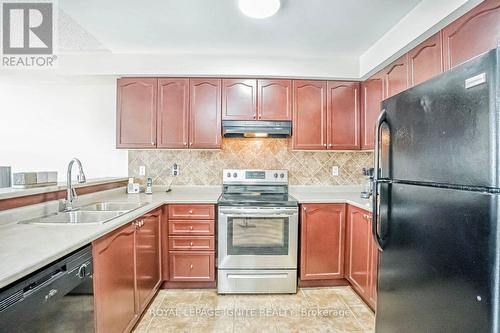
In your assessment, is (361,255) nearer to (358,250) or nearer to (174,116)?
(358,250)

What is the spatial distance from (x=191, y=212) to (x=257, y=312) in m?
1.06

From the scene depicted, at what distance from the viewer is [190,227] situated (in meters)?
2.51

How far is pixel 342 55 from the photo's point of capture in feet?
8.93

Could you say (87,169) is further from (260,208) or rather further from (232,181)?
(260,208)

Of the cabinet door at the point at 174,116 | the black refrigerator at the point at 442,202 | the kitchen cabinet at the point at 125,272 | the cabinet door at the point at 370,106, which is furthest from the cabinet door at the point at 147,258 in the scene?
the cabinet door at the point at 370,106

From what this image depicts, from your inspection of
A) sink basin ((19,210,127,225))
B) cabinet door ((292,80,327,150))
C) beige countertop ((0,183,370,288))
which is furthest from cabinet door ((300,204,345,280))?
sink basin ((19,210,127,225))

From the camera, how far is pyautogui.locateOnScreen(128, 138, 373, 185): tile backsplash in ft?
10.1

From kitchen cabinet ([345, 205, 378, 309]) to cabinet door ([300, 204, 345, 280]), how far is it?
8 centimetres

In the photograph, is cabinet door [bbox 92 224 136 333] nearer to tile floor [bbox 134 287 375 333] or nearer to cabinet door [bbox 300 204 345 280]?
tile floor [bbox 134 287 375 333]

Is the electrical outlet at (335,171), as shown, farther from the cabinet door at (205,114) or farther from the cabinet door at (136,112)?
the cabinet door at (136,112)

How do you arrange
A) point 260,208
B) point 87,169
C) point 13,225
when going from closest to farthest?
point 13,225, point 260,208, point 87,169

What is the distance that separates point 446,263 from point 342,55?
93.1 inches

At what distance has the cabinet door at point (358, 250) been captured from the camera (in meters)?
2.14

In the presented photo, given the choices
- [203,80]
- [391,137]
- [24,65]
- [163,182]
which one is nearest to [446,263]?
[391,137]
